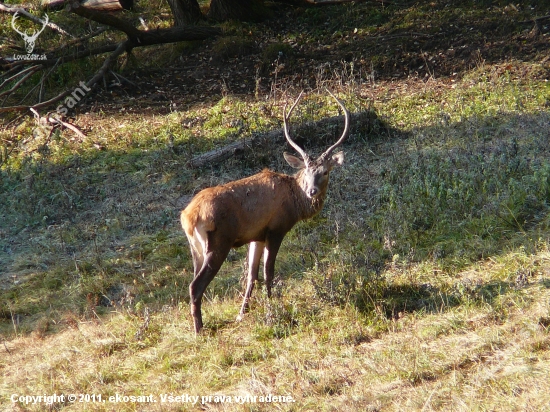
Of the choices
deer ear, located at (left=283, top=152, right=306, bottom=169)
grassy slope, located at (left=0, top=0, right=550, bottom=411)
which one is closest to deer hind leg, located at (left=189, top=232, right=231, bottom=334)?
grassy slope, located at (left=0, top=0, right=550, bottom=411)

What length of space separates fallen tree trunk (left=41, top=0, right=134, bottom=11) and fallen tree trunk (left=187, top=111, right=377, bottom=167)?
7582 millimetres

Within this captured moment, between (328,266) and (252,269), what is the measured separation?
2.68 ft

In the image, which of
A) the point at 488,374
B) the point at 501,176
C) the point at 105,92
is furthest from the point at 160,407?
the point at 105,92

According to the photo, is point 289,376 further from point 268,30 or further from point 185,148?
point 268,30

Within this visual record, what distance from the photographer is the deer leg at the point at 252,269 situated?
7.61 metres

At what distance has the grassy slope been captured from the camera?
6145 millimetres

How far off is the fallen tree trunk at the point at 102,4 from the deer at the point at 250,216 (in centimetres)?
1105

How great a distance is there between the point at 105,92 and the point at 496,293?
33.8ft

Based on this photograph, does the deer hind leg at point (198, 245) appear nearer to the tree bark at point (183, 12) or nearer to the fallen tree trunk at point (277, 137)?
the fallen tree trunk at point (277, 137)

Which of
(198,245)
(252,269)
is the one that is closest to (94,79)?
(252,269)

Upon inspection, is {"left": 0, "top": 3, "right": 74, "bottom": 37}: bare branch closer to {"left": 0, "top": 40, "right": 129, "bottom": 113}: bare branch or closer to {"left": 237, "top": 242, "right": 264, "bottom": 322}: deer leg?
{"left": 0, "top": 40, "right": 129, "bottom": 113}: bare branch

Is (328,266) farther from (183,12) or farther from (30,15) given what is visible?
(30,15)

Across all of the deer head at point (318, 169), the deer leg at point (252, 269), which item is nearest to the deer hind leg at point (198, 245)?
the deer leg at point (252, 269)

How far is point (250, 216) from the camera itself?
7500 mm
